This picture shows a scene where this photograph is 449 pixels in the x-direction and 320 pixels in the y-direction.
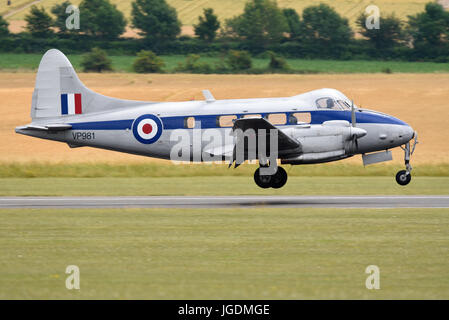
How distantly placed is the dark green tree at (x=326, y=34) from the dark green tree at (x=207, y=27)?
1070cm

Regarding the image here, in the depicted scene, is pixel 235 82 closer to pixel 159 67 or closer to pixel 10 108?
pixel 159 67

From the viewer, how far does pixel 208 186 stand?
3058cm

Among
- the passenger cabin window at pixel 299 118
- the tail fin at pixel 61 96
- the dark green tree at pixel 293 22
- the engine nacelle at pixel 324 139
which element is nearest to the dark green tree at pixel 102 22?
the dark green tree at pixel 293 22

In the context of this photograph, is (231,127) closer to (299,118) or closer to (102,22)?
(299,118)

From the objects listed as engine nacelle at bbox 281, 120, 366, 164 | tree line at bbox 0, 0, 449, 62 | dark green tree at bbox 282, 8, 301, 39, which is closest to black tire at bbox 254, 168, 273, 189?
engine nacelle at bbox 281, 120, 366, 164

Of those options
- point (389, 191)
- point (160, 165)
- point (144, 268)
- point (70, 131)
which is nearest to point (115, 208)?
point (70, 131)

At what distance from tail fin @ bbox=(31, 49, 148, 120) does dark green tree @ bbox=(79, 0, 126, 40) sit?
48166 mm

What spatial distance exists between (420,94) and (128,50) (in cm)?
3463

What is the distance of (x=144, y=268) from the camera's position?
12.9m

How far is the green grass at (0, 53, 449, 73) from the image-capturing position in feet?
206

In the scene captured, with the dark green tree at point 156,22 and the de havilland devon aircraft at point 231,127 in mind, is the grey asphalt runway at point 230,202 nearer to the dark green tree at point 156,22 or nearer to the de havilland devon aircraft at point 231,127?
the de havilland devon aircraft at point 231,127

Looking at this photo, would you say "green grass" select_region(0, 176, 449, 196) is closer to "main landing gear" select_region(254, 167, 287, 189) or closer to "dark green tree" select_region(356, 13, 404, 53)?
"main landing gear" select_region(254, 167, 287, 189)

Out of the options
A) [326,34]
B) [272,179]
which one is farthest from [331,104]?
[326,34]

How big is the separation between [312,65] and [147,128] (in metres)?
43.1
